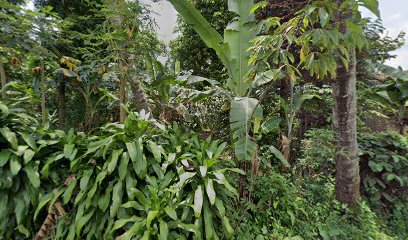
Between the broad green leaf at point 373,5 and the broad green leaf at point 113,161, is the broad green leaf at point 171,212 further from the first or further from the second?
the broad green leaf at point 373,5

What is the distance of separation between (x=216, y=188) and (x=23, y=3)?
6029 mm

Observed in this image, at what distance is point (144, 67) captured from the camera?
13.5 feet

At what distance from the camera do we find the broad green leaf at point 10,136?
2.21 m

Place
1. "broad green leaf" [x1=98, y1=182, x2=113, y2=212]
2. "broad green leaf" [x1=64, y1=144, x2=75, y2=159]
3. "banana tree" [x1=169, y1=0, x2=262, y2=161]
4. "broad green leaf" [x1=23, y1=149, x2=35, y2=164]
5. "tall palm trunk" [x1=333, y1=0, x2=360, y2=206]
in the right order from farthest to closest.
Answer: "banana tree" [x1=169, y1=0, x2=262, y2=161] → "tall palm trunk" [x1=333, y1=0, x2=360, y2=206] → "broad green leaf" [x1=64, y1=144, x2=75, y2=159] → "broad green leaf" [x1=23, y1=149, x2=35, y2=164] → "broad green leaf" [x1=98, y1=182, x2=113, y2=212]

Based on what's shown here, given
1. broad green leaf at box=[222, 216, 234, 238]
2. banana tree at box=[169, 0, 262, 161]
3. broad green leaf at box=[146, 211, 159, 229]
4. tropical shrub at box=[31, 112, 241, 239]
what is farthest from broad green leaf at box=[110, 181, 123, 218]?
banana tree at box=[169, 0, 262, 161]

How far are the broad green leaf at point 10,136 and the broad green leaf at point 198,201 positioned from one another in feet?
5.89

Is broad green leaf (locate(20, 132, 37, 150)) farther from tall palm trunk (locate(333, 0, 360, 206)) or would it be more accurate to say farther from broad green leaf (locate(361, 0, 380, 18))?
tall palm trunk (locate(333, 0, 360, 206))

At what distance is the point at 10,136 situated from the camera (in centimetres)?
222

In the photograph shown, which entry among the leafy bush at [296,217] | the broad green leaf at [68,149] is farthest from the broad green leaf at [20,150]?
the leafy bush at [296,217]

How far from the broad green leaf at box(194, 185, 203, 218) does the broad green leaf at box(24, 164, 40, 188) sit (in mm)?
1446

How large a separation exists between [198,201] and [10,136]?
1.90 metres

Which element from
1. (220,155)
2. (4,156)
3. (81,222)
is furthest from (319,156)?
(4,156)

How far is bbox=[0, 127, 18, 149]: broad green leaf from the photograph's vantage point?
86.8 inches

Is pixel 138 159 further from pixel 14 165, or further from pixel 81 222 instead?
pixel 14 165
